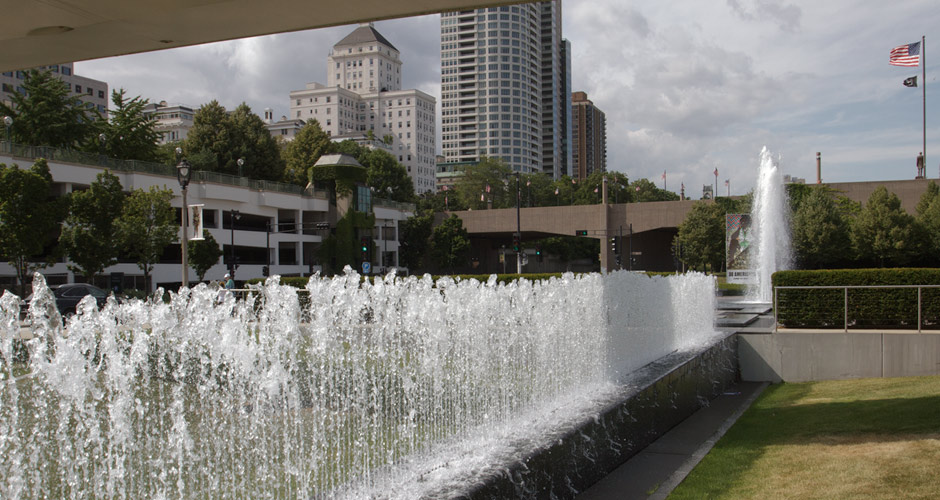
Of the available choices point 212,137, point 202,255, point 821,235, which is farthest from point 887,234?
point 212,137

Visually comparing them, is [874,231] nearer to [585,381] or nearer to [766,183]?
[766,183]

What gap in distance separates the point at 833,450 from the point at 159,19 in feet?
30.4

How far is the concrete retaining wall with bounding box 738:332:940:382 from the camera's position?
13.0 m

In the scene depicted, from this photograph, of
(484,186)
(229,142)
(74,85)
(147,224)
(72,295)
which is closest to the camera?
(72,295)

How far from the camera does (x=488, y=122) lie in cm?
16612

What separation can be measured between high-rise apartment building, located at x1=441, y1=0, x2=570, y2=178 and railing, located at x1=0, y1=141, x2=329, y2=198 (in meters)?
105

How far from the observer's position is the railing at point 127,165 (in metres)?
38.9

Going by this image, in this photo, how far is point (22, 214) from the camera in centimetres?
3056

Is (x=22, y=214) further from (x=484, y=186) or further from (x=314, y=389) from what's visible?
(x=484, y=186)

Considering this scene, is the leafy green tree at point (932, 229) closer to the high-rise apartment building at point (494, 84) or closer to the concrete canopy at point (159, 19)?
the concrete canopy at point (159, 19)

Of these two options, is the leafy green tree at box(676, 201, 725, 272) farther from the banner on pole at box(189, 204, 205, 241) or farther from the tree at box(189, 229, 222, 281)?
the banner on pole at box(189, 204, 205, 241)

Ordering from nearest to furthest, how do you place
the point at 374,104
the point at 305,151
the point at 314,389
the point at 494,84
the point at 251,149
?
the point at 314,389, the point at 251,149, the point at 305,151, the point at 374,104, the point at 494,84

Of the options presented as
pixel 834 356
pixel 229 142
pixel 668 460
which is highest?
pixel 229 142

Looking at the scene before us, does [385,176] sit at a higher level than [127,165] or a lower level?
higher
